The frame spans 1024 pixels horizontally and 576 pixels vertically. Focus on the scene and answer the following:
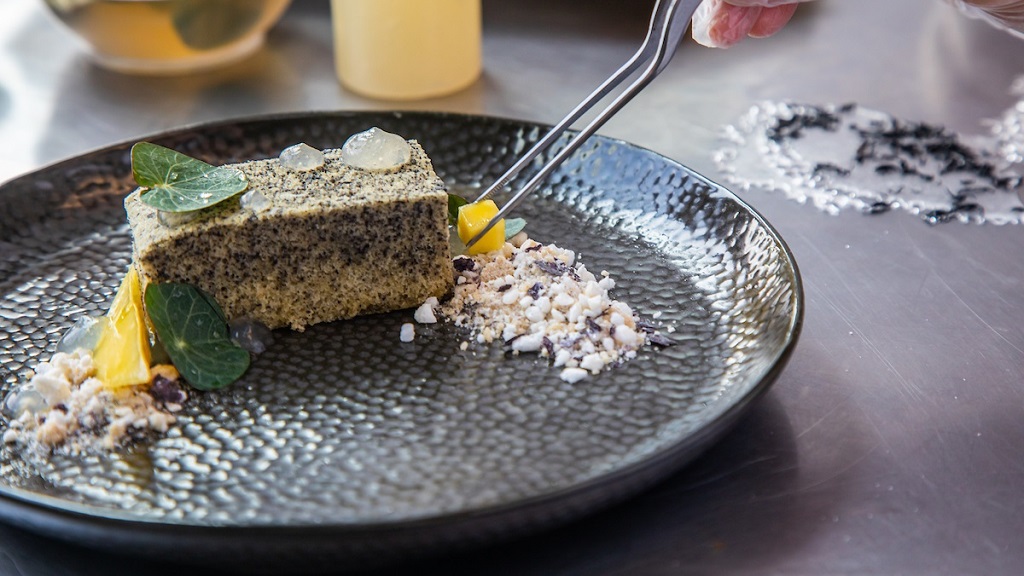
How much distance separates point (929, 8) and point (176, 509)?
193cm

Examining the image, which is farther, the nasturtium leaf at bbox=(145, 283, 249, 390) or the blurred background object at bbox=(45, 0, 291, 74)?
the blurred background object at bbox=(45, 0, 291, 74)

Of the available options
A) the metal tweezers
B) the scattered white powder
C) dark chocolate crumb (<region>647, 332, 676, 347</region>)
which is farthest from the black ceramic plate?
the scattered white powder

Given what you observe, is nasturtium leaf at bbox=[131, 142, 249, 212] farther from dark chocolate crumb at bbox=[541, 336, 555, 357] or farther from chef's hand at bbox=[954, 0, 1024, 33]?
chef's hand at bbox=[954, 0, 1024, 33]

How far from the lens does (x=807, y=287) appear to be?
1204 millimetres

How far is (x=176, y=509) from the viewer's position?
2.67 ft

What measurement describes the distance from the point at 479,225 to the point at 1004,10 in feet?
2.61

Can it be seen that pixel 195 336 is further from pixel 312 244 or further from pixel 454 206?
pixel 454 206

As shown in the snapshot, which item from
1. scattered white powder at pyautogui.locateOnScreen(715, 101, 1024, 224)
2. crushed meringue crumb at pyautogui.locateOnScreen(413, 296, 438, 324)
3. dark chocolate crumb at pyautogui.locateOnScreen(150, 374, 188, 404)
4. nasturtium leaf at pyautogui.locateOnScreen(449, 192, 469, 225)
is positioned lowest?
scattered white powder at pyautogui.locateOnScreen(715, 101, 1024, 224)

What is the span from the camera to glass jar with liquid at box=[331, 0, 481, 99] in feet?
5.24

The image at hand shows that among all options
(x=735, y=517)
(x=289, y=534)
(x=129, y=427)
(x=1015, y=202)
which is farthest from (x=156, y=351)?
(x=1015, y=202)

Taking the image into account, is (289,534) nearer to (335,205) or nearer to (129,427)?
(129,427)

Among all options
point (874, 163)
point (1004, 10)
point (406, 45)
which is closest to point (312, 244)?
point (406, 45)

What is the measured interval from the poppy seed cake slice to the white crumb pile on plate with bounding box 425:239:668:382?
1.7 inches

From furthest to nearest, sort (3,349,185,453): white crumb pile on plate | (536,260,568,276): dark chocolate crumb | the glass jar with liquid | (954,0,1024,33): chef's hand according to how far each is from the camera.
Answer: the glass jar with liquid, (954,0,1024,33): chef's hand, (536,260,568,276): dark chocolate crumb, (3,349,185,453): white crumb pile on plate
